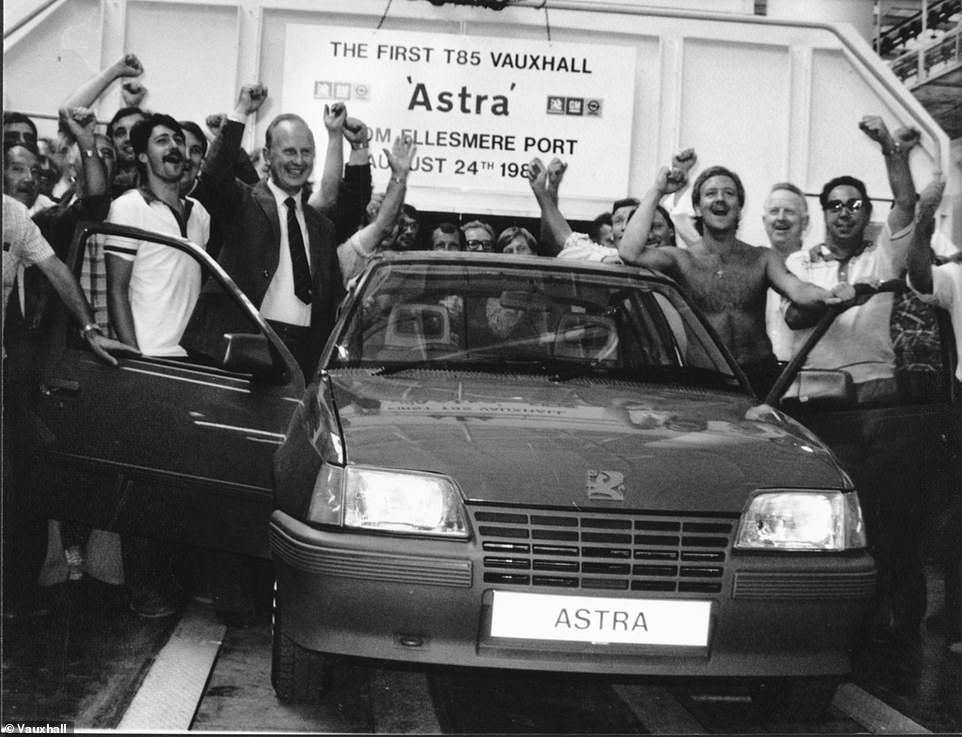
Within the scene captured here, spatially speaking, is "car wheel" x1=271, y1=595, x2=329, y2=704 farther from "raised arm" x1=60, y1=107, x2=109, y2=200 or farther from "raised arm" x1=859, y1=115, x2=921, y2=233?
"raised arm" x1=859, y1=115, x2=921, y2=233

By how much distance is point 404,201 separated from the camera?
5.73 meters

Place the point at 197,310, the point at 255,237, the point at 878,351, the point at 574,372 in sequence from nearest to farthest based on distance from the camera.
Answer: the point at 574,372 < the point at 197,310 < the point at 878,351 < the point at 255,237

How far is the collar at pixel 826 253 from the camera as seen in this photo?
18.9 ft

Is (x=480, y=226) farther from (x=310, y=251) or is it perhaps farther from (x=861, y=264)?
(x=861, y=264)

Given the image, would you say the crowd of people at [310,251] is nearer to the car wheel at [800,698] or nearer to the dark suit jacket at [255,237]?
the dark suit jacket at [255,237]

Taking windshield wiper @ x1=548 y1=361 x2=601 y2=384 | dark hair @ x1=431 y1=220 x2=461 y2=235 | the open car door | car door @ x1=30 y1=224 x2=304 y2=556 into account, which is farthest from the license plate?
dark hair @ x1=431 y1=220 x2=461 y2=235

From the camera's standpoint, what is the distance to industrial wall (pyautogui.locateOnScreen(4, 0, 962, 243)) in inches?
219

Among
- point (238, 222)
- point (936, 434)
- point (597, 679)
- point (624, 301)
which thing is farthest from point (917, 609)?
point (238, 222)

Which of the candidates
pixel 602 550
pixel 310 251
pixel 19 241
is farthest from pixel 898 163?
pixel 19 241

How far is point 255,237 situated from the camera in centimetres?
544

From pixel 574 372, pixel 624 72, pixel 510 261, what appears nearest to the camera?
pixel 574 372

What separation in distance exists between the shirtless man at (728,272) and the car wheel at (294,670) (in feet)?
7.95

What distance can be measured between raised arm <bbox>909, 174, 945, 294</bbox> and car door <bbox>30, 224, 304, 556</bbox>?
8.83ft

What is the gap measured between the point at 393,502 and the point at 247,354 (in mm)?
1051
